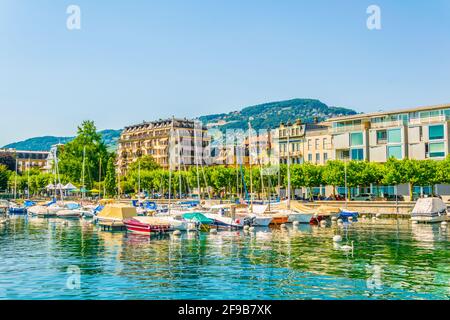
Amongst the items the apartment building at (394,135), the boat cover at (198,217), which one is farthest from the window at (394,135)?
the boat cover at (198,217)

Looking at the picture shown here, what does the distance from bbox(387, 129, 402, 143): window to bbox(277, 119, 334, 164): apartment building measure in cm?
1422

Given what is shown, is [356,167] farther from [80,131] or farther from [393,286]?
[80,131]

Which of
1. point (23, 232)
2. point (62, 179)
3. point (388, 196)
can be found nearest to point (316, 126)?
point (388, 196)

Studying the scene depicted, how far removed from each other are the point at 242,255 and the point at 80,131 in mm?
106694

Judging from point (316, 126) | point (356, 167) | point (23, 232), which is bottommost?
point (23, 232)

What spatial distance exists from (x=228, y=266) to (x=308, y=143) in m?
85.2

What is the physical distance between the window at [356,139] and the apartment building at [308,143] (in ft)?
21.0

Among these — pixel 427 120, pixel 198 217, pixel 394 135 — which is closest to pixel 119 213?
pixel 198 217

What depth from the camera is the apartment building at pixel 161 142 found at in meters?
165

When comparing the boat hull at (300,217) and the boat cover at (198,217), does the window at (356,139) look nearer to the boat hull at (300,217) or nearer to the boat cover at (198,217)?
the boat hull at (300,217)

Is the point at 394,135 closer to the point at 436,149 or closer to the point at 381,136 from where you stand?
the point at 381,136

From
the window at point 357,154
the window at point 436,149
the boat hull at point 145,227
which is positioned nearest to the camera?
the boat hull at point 145,227

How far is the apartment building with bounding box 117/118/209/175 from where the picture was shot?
165 meters
